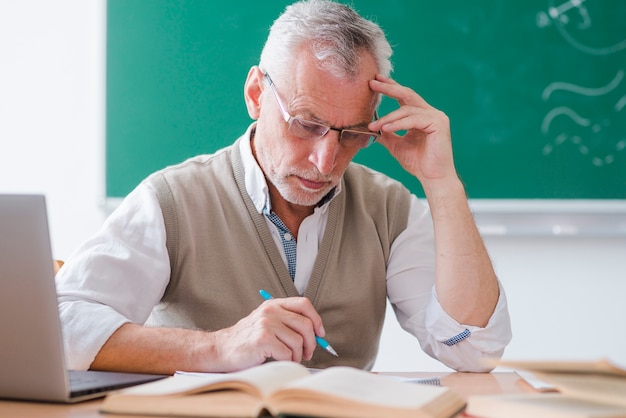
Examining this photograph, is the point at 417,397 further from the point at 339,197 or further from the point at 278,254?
the point at 339,197

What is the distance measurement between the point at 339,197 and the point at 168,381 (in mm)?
932

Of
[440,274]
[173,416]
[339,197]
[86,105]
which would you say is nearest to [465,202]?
[440,274]

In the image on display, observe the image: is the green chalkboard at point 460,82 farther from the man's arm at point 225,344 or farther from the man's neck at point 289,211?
the man's arm at point 225,344

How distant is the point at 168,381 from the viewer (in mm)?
1074

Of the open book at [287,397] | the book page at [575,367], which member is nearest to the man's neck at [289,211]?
the open book at [287,397]

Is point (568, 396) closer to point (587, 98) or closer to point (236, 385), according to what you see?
point (236, 385)

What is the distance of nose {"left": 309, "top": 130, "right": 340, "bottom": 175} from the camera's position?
5.53ft

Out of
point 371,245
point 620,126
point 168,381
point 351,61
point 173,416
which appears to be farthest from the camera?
point 620,126

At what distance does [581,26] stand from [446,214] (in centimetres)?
142

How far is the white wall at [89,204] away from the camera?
282cm

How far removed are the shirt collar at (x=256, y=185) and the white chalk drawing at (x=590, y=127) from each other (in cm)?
124

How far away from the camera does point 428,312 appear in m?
1.75

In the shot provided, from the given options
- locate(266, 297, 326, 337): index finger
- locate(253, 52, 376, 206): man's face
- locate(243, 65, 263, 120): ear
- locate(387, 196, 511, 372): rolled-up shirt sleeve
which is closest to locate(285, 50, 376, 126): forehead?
locate(253, 52, 376, 206): man's face

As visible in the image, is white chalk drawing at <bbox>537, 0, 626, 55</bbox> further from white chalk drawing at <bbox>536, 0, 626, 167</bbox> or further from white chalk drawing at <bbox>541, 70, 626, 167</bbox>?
white chalk drawing at <bbox>541, 70, 626, 167</bbox>
